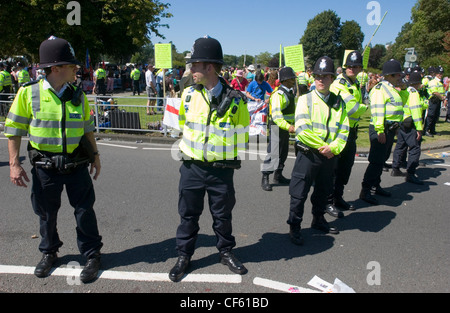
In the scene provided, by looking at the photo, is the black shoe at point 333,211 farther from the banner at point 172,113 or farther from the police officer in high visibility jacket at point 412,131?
the banner at point 172,113

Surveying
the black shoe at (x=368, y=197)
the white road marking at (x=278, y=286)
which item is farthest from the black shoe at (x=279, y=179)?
the white road marking at (x=278, y=286)

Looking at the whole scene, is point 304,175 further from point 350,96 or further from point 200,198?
point 350,96

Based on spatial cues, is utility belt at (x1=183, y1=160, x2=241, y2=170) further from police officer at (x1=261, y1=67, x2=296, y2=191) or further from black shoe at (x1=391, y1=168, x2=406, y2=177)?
black shoe at (x1=391, y1=168, x2=406, y2=177)

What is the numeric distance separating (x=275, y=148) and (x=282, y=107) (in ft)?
2.97

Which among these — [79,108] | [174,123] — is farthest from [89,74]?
[79,108]

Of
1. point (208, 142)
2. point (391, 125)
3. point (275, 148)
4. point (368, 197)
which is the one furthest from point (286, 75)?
point (208, 142)

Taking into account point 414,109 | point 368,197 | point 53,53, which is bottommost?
point 368,197

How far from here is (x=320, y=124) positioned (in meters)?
4.02

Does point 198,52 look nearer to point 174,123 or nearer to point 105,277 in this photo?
point 105,277

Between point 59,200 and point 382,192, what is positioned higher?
point 59,200

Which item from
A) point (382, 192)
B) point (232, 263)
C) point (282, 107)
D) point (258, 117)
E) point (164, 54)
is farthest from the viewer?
point (164, 54)

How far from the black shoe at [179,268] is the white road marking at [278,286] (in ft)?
Result: 2.25

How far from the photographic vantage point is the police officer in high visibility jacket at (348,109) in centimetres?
497
